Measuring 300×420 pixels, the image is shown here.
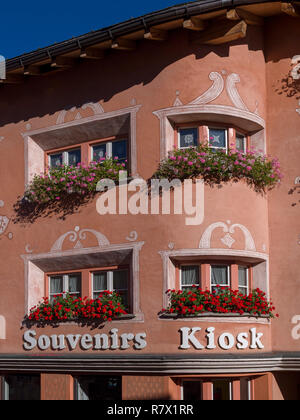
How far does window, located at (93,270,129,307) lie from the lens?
15086 millimetres

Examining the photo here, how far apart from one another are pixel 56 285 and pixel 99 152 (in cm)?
307

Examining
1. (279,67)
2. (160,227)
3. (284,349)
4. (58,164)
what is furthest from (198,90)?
(284,349)

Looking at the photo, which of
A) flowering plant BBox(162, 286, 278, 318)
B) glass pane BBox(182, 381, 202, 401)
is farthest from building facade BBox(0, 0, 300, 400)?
flowering plant BBox(162, 286, 278, 318)

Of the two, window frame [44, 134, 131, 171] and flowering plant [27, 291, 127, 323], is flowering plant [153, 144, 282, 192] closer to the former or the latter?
window frame [44, 134, 131, 171]

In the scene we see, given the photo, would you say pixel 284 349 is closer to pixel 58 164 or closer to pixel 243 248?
pixel 243 248

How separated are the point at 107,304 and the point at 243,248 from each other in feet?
9.63

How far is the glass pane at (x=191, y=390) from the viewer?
1423 cm

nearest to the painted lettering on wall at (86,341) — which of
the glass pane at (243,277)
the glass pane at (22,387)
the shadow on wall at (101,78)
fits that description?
the glass pane at (22,387)

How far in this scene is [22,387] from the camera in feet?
52.7

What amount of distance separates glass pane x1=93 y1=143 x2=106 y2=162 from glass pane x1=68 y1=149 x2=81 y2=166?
44 cm

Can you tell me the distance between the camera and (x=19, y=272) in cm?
1634
